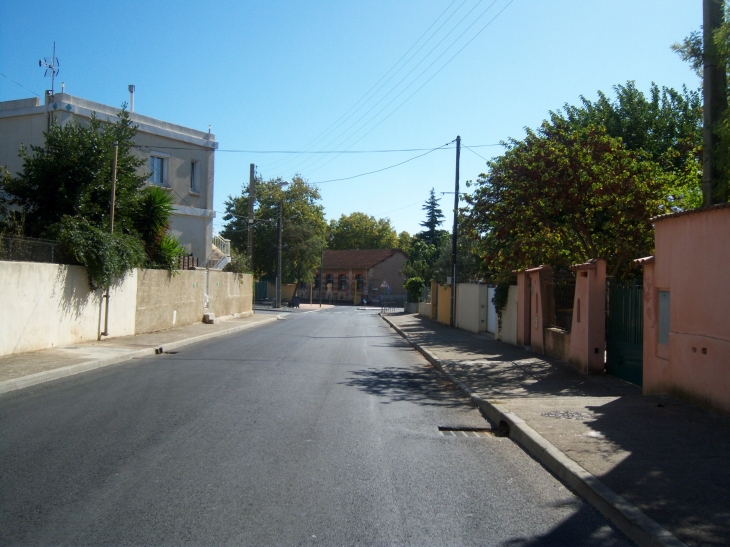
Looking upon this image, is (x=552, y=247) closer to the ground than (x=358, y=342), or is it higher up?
higher up

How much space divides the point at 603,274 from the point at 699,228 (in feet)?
14.3

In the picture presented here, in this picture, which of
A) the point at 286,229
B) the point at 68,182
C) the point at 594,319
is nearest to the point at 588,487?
the point at 594,319

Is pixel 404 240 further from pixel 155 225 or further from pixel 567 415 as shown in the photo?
pixel 567 415

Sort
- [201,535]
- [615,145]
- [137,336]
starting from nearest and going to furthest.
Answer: [201,535], [615,145], [137,336]

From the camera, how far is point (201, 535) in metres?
4.80

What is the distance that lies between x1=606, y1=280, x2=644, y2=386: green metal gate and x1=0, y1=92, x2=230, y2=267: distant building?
21450mm

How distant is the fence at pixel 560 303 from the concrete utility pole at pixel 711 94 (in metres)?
7.62

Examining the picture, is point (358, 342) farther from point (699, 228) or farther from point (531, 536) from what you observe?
point (531, 536)

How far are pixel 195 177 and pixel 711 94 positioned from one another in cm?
2635

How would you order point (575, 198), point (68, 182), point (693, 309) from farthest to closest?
point (68, 182) → point (575, 198) → point (693, 309)

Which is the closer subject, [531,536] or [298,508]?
[531,536]

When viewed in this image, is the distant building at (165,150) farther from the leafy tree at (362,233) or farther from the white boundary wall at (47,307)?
the leafy tree at (362,233)

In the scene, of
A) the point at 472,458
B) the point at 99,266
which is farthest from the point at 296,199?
the point at 472,458

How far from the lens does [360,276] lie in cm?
8650
